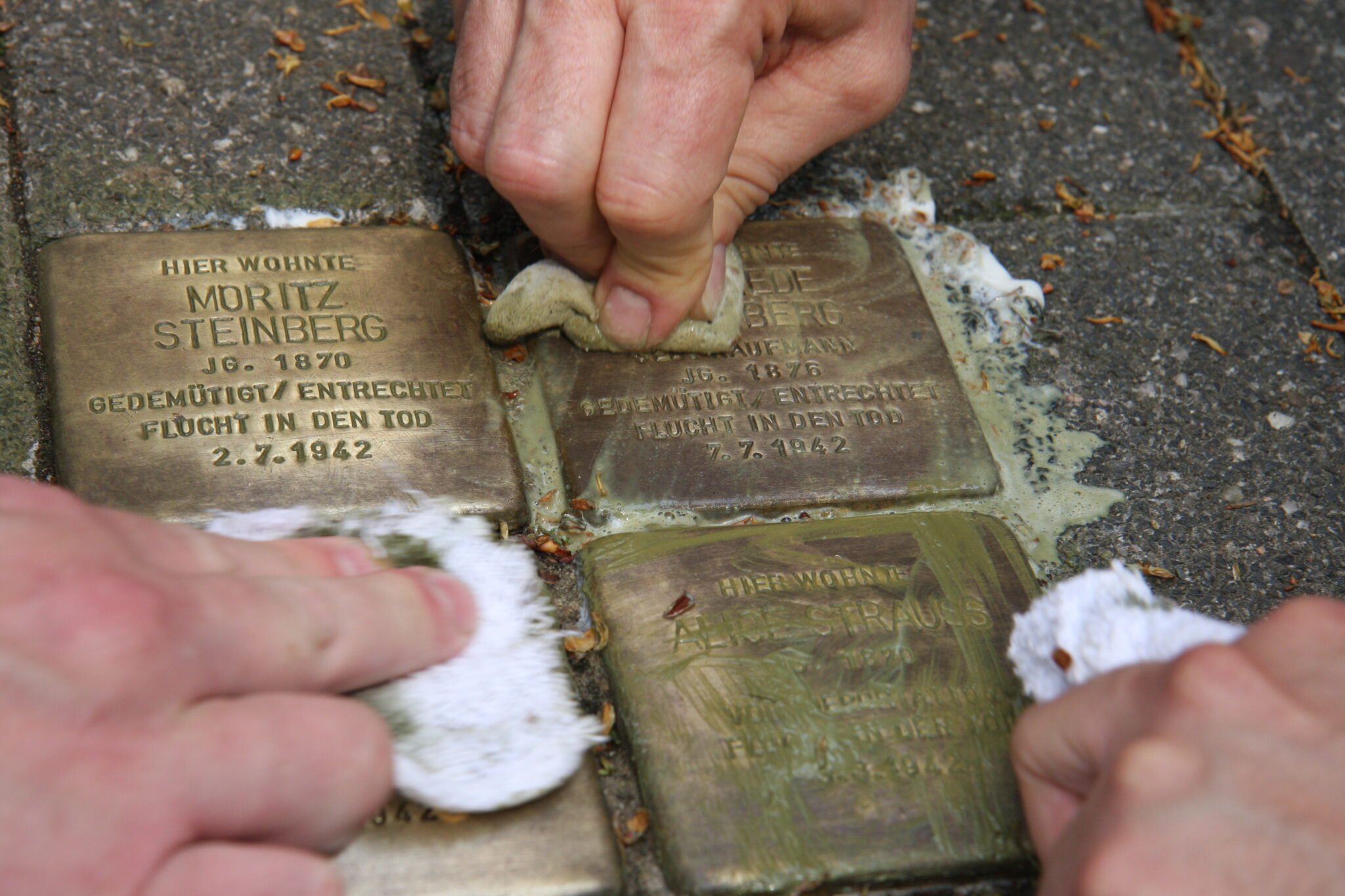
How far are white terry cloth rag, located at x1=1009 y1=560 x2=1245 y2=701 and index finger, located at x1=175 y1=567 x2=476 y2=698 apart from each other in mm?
555

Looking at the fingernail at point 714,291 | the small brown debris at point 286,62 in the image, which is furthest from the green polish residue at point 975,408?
the small brown debris at point 286,62

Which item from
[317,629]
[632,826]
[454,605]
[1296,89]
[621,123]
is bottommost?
[632,826]

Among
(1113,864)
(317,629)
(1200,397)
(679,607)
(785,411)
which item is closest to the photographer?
(1113,864)

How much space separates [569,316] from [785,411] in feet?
0.97

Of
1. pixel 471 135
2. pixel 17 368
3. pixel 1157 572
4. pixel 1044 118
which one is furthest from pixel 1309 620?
pixel 17 368

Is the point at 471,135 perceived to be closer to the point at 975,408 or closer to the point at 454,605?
the point at 454,605

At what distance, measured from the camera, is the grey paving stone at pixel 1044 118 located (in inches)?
71.1

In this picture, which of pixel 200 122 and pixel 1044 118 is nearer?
pixel 200 122

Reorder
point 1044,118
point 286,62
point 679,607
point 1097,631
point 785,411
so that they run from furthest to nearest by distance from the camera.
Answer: point 1044,118 → point 286,62 → point 785,411 → point 679,607 → point 1097,631

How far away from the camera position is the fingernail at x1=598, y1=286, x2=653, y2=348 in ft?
4.55

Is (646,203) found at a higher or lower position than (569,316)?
higher

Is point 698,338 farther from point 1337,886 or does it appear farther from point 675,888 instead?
point 1337,886

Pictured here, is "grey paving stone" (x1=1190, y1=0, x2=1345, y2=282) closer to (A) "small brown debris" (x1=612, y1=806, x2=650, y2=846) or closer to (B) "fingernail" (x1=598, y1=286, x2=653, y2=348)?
(B) "fingernail" (x1=598, y1=286, x2=653, y2=348)

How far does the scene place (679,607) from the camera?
1203mm
